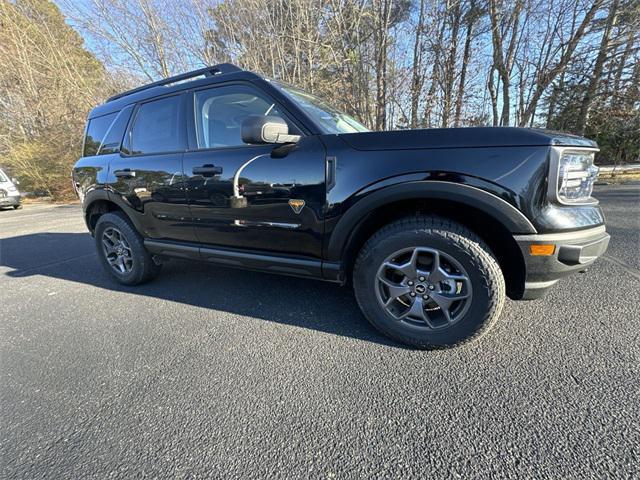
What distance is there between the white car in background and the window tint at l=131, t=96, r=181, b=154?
41.5ft

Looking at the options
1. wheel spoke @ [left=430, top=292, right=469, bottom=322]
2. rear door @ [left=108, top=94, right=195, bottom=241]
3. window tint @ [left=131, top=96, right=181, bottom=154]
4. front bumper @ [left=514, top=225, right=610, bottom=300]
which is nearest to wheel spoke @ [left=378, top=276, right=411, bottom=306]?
wheel spoke @ [left=430, top=292, right=469, bottom=322]

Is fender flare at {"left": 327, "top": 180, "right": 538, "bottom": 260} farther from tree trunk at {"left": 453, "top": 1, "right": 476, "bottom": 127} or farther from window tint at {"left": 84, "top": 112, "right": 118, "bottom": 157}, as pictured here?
tree trunk at {"left": 453, "top": 1, "right": 476, "bottom": 127}

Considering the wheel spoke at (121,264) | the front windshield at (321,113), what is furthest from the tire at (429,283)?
the wheel spoke at (121,264)

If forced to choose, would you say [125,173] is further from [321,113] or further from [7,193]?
[7,193]

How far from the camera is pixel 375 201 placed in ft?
6.17

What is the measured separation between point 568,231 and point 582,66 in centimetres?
1299

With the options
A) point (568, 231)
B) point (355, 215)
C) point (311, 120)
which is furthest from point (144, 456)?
point (568, 231)

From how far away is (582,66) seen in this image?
408 inches

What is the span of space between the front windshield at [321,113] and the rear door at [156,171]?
3.45 feet

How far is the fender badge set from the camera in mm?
2126

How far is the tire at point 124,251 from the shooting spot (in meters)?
3.23

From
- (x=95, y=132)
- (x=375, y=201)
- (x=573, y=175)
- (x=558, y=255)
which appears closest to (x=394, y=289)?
(x=375, y=201)

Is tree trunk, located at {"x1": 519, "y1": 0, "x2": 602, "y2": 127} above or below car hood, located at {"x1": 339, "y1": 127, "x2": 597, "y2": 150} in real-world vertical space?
above

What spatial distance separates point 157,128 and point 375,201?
2.32 meters
